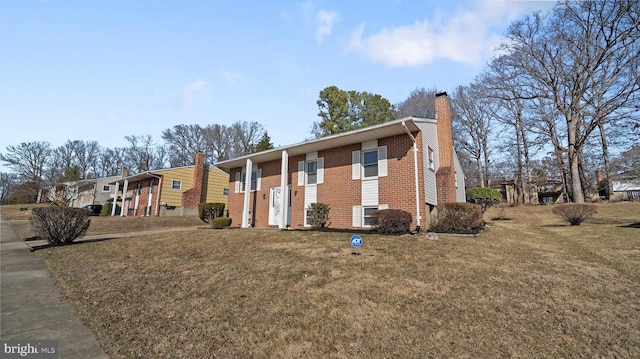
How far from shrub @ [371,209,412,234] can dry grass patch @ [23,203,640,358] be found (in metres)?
1.82

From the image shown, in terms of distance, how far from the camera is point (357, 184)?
13.1m

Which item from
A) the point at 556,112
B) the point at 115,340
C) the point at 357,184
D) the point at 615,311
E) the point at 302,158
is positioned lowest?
the point at 115,340

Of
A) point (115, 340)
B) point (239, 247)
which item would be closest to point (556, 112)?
point (239, 247)

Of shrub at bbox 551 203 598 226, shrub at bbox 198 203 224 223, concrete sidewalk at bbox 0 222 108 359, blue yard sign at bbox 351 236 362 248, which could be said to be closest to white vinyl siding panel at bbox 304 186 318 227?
blue yard sign at bbox 351 236 362 248

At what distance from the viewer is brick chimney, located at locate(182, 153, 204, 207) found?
26750 mm

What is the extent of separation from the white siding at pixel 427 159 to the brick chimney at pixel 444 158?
30 centimetres

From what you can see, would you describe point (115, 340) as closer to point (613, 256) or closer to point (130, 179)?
point (613, 256)

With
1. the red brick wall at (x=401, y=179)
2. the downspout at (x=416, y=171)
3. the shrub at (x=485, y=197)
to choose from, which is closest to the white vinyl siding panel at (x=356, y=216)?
the red brick wall at (x=401, y=179)

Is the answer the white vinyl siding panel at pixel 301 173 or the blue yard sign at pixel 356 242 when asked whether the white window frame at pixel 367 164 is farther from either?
the blue yard sign at pixel 356 242

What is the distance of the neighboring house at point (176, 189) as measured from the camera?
2602cm

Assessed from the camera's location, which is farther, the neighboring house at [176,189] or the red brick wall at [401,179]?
the neighboring house at [176,189]

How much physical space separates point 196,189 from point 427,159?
73.4ft

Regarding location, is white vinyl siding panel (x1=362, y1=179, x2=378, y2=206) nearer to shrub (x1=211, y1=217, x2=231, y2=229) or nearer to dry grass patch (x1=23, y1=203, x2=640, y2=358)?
dry grass patch (x1=23, y1=203, x2=640, y2=358)

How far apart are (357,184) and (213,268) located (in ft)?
25.8
